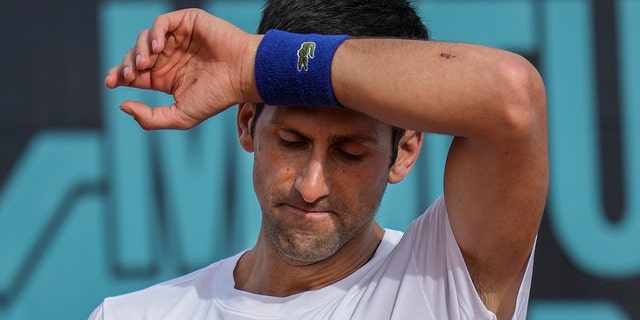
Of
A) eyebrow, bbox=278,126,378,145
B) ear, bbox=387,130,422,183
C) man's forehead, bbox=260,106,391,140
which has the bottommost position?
ear, bbox=387,130,422,183

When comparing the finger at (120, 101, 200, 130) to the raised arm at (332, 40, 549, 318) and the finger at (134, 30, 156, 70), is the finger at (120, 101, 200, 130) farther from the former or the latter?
the raised arm at (332, 40, 549, 318)

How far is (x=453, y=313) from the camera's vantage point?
202 centimetres

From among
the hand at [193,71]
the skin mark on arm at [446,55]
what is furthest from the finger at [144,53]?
the skin mark on arm at [446,55]

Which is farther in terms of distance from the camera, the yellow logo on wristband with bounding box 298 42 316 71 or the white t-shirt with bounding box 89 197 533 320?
the white t-shirt with bounding box 89 197 533 320

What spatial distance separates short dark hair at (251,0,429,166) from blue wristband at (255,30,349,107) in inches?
9.3

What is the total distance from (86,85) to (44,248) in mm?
642

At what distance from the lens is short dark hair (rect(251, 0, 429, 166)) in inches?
85.7

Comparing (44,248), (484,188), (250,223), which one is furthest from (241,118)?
(44,248)

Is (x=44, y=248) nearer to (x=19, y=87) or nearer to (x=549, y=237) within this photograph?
(x=19, y=87)

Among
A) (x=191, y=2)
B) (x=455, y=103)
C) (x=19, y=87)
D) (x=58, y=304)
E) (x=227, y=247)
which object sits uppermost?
(x=455, y=103)

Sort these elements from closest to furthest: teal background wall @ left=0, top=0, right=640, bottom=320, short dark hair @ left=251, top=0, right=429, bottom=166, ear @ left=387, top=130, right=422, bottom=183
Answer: short dark hair @ left=251, top=0, right=429, bottom=166 → ear @ left=387, top=130, right=422, bottom=183 → teal background wall @ left=0, top=0, right=640, bottom=320

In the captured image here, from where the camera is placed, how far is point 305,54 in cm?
190

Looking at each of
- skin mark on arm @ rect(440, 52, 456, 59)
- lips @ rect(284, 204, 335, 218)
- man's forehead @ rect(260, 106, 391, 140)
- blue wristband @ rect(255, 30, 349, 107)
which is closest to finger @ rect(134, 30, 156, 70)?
blue wristband @ rect(255, 30, 349, 107)

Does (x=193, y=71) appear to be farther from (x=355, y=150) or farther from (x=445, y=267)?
(x=445, y=267)
